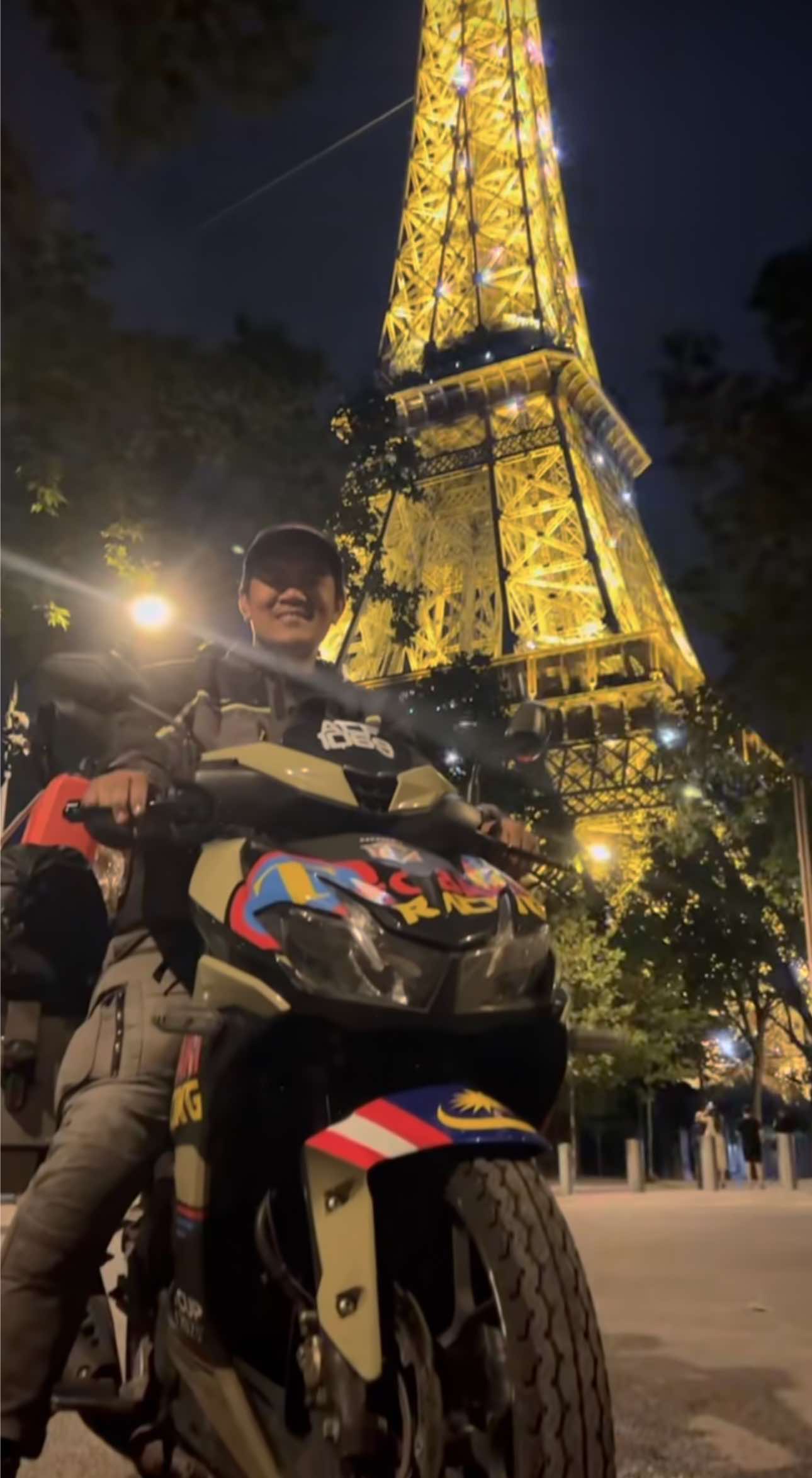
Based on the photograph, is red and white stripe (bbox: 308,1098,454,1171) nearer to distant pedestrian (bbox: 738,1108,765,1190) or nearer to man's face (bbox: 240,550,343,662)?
man's face (bbox: 240,550,343,662)

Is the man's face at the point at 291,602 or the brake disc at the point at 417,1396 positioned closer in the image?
the brake disc at the point at 417,1396

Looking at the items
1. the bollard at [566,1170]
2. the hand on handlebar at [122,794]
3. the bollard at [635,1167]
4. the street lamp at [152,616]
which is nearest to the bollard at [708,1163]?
the bollard at [635,1167]

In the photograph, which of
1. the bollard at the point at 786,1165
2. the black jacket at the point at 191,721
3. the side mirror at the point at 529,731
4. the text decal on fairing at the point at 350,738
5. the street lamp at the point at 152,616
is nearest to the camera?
the black jacket at the point at 191,721

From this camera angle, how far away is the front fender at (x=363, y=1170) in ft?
5.62

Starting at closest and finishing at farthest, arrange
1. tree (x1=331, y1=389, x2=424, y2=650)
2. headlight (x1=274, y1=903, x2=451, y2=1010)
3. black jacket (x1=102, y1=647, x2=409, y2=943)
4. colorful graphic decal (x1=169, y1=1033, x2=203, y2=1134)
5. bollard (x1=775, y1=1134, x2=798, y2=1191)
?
1. headlight (x1=274, y1=903, x2=451, y2=1010)
2. colorful graphic decal (x1=169, y1=1033, x2=203, y2=1134)
3. black jacket (x1=102, y1=647, x2=409, y2=943)
4. tree (x1=331, y1=389, x2=424, y2=650)
5. bollard (x1=775, y1=1134, x2=798, y2=1191)

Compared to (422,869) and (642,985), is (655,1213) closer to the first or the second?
(422,869)

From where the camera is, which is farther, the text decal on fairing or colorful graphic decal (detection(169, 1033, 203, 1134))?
the text decal on fairing

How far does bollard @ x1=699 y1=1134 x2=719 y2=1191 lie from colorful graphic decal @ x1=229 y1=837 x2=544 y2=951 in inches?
591

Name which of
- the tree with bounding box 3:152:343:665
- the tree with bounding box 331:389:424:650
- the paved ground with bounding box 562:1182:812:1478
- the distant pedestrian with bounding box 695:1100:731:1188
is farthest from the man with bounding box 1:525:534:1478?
the distant pedestrian with bounding box 695:1100:731:1188

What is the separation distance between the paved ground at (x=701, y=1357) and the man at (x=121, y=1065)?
3.03 feet

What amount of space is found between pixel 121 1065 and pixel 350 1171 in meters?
0.60

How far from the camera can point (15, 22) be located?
236cm

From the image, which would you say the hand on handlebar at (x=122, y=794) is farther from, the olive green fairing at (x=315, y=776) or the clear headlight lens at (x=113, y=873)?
the clear headlight lens at (x=113, y=873)

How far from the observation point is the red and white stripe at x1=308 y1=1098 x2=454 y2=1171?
176cm
